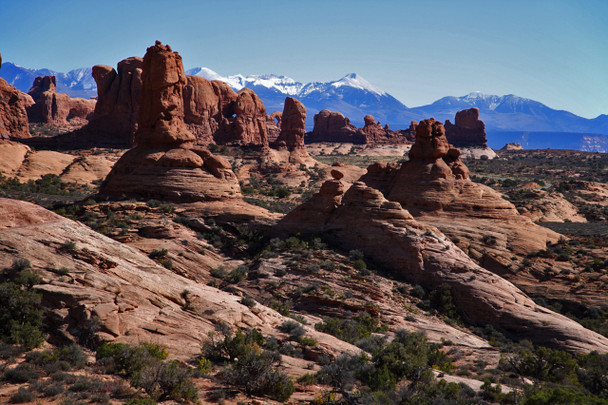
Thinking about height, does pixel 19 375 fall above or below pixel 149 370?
above

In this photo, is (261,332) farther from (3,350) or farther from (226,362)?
(3,350)

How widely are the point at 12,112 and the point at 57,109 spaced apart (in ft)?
154

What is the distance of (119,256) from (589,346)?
24130 mm

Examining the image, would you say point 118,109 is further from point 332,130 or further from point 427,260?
→ point 332,130

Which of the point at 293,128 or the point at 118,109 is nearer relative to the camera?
the point at 118,109

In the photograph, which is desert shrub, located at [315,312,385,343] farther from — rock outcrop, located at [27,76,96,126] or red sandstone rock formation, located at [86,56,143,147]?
rock outcrop, located at [27,76,96,126]

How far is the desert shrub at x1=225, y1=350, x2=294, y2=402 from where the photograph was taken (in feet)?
44.0

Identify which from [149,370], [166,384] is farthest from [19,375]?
[166,384]

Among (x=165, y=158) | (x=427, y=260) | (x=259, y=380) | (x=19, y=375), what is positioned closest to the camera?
(x=19, y=375)

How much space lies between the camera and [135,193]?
111 ft

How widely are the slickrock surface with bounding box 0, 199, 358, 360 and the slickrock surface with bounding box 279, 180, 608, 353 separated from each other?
11.4 m

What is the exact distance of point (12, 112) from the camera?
278ft

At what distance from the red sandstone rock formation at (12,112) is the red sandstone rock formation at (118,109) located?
12.8m

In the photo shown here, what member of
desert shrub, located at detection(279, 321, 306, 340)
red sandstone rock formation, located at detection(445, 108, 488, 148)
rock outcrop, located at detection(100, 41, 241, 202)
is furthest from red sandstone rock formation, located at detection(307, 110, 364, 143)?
desert shrub, located at detection(279, 321, 306, 340)
